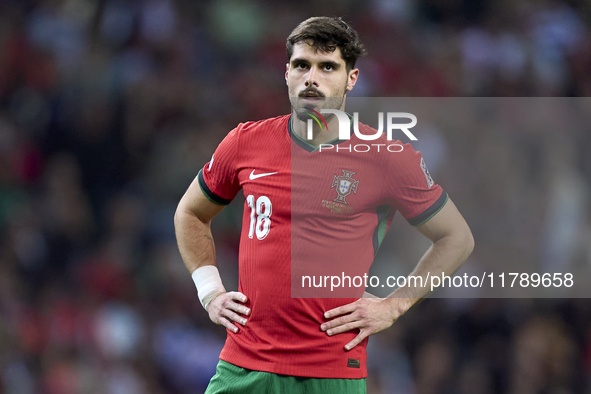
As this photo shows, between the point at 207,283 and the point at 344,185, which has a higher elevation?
the point at 344,185

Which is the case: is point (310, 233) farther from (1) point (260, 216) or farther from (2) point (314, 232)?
(1) point (260, 216)

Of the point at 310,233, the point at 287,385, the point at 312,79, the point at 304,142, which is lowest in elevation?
the point at 287,385

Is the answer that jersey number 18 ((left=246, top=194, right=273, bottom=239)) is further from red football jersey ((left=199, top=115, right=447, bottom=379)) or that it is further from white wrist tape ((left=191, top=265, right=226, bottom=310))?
white wrist tape ((left=191, top=265, right=226, bottom=310))

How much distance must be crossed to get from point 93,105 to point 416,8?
159 inches

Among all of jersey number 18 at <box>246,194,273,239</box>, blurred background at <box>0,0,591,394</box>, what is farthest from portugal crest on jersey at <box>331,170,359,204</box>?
blurred background at <box>0,0,591,394</box>

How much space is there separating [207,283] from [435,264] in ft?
3.87

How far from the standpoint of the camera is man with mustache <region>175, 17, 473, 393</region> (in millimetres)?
3143

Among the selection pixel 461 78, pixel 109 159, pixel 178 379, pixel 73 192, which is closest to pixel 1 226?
pixel 73 192

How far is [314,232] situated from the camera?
3.22 metres

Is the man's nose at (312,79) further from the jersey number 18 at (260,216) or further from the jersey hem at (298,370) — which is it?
the jersey hem at (298,370)

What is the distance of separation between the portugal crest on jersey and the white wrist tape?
825mm

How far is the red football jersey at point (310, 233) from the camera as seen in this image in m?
3.14

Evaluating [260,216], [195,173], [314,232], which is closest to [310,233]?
[314,232]

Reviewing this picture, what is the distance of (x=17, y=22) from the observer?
857cm
